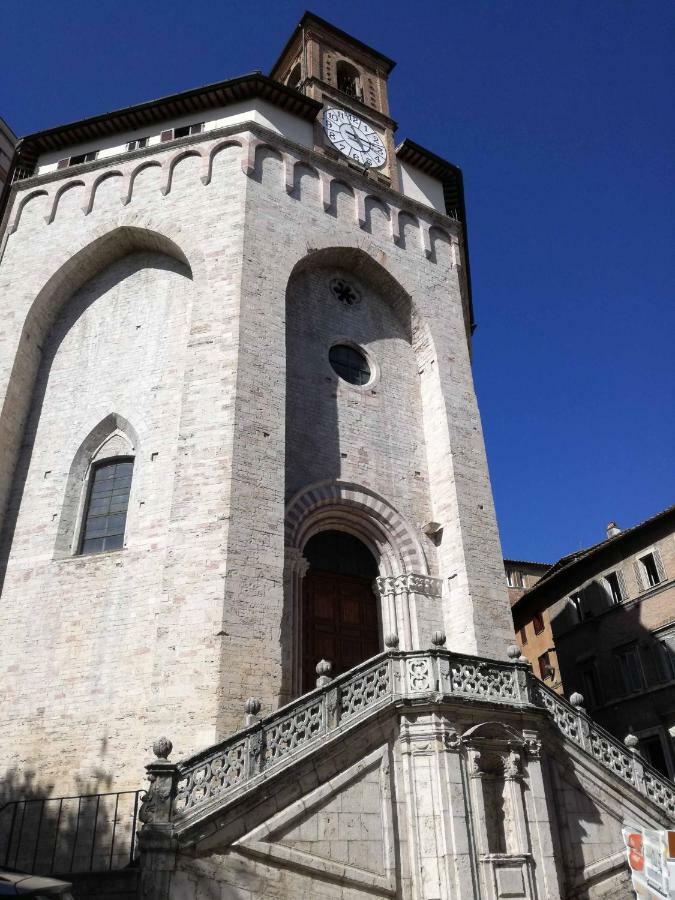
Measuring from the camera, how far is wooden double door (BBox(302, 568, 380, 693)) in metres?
15.0

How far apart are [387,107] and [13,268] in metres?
12.3

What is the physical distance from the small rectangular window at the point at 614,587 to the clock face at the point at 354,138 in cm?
1409

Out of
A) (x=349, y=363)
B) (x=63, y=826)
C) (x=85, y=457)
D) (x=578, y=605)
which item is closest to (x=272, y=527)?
(x=85, y=457)

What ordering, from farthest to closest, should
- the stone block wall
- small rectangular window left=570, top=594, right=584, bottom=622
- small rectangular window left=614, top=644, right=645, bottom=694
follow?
small rectangular window left=570, top=594, right=584, bottom=622
small rectangular window left=614, top=644, right=645, bottom=694
the stone block wall

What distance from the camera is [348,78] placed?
24.4 meters

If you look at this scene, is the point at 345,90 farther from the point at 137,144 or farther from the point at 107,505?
the point at 107,505

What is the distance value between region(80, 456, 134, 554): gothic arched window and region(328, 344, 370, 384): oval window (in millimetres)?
5169

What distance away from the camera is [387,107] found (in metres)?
23.7

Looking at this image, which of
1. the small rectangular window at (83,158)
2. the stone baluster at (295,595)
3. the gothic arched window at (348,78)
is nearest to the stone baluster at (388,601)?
the stone baluster at (295,595)

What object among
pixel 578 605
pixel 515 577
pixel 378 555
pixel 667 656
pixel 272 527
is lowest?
pixel 272 527

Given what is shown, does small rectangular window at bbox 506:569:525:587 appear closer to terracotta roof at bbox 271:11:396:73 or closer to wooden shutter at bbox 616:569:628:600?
wooden shutter at bbox 616:569:628:600

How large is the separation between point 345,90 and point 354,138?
3498 mm

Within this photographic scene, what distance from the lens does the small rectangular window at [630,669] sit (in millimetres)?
21953

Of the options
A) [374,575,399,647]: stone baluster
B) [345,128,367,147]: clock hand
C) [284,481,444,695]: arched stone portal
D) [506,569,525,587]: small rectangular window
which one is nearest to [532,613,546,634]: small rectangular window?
[506,569,525,587]: small rectangular window
